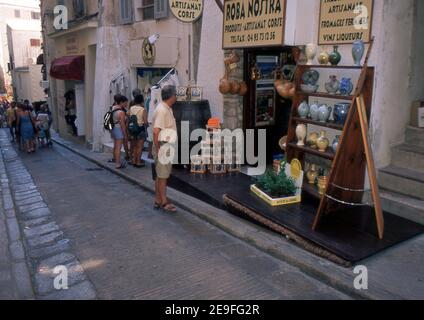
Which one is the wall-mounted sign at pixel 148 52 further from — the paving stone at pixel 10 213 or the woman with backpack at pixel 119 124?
the paving stone at pixel 10 213

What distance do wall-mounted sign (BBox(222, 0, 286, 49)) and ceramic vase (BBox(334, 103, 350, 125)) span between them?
134cm

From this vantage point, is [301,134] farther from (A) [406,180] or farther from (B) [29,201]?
(B) [29,201]

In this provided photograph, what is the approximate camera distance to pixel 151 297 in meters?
3.56

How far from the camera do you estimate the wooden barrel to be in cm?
710

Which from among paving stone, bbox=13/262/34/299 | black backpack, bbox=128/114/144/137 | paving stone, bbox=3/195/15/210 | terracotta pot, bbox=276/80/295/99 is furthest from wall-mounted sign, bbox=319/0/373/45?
paving stone, bbox=3/195/15/210

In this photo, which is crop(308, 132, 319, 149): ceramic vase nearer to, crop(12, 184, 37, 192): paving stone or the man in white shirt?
the man in white shirt

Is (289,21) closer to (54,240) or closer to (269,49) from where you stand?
(269,49)

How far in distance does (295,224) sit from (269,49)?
148 inches

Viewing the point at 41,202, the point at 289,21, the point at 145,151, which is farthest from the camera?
the point at 145,151

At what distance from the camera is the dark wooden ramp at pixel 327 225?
394cm

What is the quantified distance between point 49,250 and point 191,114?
341 centimetres

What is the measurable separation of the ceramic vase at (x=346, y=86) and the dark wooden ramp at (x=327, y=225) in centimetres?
137

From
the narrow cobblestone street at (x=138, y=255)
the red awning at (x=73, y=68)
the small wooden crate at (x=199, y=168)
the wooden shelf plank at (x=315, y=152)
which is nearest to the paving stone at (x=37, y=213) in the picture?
the narrow cobblestone street at (x=138, y=255)
